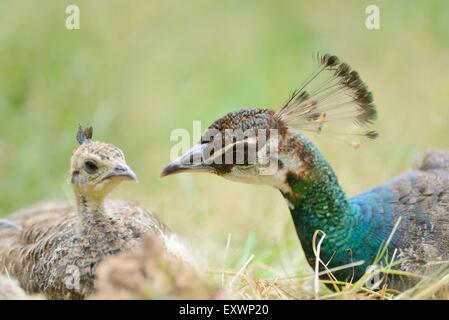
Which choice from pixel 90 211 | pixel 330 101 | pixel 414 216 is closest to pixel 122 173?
pixel 90 211

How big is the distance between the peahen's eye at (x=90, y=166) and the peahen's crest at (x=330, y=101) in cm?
92

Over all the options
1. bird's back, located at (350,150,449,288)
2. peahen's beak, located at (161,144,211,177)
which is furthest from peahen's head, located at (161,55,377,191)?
bird's back, located at (350,150,449,288)

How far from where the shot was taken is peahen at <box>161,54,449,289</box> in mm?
3863

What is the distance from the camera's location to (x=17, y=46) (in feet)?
22.4

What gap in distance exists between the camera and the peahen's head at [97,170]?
12.1 ft

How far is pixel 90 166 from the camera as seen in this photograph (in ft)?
12.4

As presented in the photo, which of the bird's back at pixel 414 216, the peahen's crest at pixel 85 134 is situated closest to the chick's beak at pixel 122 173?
the peahen's crest at pixel 85 134

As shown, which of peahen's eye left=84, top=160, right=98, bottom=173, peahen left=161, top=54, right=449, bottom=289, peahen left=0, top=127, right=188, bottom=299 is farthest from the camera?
peahen left=161, top=54, right=449, bottom=289

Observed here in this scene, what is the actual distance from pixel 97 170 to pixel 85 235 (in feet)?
1.02

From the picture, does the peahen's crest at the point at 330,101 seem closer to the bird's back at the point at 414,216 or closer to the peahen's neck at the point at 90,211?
the bird's back at the point at 414,216

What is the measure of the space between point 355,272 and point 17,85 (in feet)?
12.6

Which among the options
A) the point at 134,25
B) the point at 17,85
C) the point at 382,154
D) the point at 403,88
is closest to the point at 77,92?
the point at 17,85

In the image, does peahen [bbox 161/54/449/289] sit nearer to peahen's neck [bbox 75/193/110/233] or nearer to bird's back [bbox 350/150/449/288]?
bird's back [bbox 350/150/449/288]
